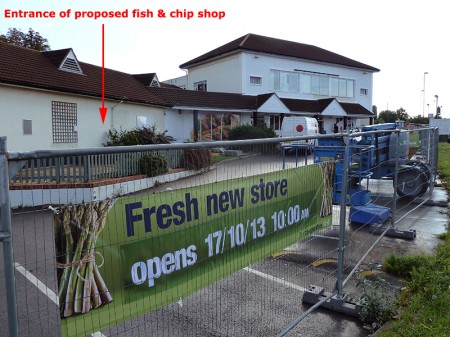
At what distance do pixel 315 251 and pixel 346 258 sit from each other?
528 mm

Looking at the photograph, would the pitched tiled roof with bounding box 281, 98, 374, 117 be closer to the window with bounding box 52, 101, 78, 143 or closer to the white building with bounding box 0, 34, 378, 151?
the white building with bounding box 0, 34, 378, 151

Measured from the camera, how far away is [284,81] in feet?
121

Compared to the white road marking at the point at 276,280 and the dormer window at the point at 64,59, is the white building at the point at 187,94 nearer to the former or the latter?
the dormer window at the point at 64,59

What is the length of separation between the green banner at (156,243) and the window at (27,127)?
14.0 meters

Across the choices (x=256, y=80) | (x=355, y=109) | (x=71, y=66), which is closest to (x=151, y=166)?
(x=71, y=66)

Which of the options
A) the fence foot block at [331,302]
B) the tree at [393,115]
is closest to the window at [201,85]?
the fence foot block at [331,302]

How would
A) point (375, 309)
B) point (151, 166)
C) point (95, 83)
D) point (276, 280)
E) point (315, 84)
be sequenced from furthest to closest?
1. point (315, 84)
2. point (95, 83)
3. point (276, 280)
4. point (375, 309)
5. point (151, 166)

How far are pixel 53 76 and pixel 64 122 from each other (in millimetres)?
2058

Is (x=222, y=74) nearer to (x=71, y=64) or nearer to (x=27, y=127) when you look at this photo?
(x=71, y=64)

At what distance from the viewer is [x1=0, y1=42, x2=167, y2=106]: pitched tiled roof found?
585 inches

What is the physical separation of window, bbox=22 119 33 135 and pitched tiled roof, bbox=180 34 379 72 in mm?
21984

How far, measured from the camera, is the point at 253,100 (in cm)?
3175

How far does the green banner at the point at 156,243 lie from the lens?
213 cm

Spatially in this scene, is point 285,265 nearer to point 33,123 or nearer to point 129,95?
point 33,123
